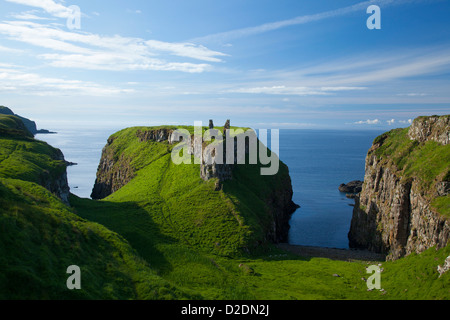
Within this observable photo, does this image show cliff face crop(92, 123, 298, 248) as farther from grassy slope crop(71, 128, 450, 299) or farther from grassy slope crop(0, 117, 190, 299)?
grassy slope crop(0, 117, 190, 299)

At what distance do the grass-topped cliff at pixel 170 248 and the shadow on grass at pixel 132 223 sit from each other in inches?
10.0

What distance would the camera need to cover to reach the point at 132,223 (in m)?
73.8

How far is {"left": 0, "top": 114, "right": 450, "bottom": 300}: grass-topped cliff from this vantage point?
31.9m

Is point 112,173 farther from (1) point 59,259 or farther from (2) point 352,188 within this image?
(2) point 352,188

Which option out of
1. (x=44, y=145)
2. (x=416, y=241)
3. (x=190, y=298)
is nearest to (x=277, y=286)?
(x=190, y=298)

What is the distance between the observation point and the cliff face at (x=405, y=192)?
199 ft

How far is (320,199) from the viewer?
151000 millimetres

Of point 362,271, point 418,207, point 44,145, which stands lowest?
point 362,271

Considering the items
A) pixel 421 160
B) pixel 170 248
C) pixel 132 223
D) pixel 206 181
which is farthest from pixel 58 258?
pixel 421 160

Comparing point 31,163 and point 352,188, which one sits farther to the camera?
point 352,188

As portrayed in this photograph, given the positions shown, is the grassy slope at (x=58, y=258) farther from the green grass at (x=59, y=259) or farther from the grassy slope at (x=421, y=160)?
the grassy slope at (x=421, y=160)

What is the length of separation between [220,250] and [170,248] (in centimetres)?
1205
